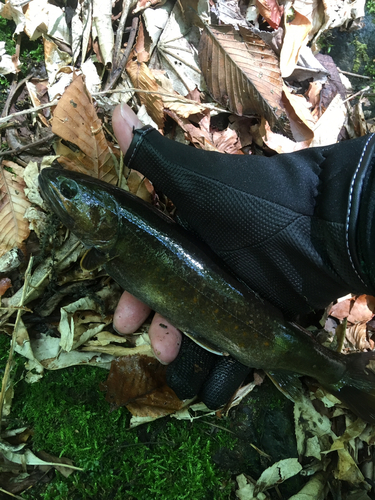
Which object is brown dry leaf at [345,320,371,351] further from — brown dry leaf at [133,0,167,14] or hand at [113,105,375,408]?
brown dry leaf at [133,0,167,14]

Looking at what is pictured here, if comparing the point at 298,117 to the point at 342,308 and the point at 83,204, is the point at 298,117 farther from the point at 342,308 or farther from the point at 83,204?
the point at 83,204

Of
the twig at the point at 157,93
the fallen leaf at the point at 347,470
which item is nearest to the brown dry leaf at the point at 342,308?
the fallen leaf at the point at 347,470

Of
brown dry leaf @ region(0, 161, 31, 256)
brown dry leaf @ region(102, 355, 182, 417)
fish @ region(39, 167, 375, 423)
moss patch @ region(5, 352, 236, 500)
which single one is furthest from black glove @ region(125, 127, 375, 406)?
moss patch @ region(5, 352, 236, 500)

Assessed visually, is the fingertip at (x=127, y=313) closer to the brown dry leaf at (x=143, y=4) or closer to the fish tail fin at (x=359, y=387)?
the fish tail fin at (x=359, y=387)

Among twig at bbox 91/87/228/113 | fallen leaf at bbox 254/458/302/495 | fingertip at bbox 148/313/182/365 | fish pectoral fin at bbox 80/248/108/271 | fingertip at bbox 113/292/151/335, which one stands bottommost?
fallen leaf at bbox 254/458/302/495

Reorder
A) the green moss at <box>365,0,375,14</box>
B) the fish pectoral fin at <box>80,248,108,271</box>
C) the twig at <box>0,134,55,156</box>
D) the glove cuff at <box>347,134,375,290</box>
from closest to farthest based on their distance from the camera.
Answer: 1. the glove cuff at <box>347,134,375,290</box>
2. the fish pectoral fin at <box>80,248,108,271</box>
3. the twig at <box>0,134,55,156</box>
4. the green moss at <box>365,0,375,14</box>
